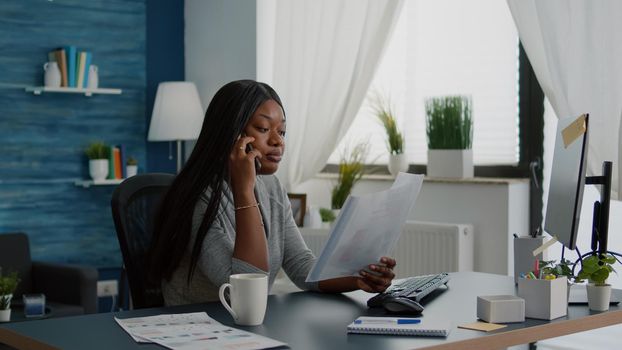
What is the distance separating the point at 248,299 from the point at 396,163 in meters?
2.85

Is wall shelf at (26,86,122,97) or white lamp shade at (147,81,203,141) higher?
wall shelf at (26,86,122,97)

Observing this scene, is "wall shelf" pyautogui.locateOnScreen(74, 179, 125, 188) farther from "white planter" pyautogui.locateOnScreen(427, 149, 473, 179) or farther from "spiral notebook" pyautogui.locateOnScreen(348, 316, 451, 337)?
"spiral notebook" pyautogui.locateOnScreen(348, 316, 451, 337)

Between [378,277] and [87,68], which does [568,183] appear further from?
[87,68]

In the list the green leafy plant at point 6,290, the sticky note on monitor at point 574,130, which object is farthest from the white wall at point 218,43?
the sticky note on monitor at point 574,130

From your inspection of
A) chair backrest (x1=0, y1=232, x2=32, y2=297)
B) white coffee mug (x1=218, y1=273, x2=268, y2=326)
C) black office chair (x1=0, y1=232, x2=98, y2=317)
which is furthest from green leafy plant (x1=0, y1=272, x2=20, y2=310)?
white coffee mug (x1=218, y1=273, x2=268, y2=326)

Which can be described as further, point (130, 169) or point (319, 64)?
point (130, 169)

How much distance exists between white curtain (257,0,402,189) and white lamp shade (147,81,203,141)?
47cm

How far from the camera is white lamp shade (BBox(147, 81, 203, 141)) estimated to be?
5.05m

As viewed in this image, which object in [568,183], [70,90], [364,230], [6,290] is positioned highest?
[70,90]

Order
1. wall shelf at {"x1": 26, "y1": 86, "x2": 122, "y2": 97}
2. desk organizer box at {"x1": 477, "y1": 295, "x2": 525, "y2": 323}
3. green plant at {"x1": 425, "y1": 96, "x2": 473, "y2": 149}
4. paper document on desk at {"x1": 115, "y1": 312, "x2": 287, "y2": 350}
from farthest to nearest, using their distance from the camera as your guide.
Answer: wall shelf at {"x1": 26, "y1": 86, "x2": 122, "y2": 97} < green plant at {"x1": 425, "y1": 96, "x2": 473, "y2": 149} < desk organizer box at {"x1": 477, "y1": 295, "x2": 525, "y2": 323} < paper document on desk at {"x1": 115, "y1": 312, "x2": 287, "y2": 350}

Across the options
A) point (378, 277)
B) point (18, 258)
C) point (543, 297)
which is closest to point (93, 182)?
point (18, 258)

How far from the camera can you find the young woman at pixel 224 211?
2.02 metres

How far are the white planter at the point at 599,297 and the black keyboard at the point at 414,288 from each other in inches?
14.0

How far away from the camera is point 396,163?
441cm
